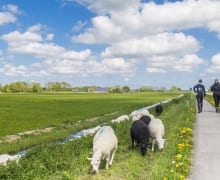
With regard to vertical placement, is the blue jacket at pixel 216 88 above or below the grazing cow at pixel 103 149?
above

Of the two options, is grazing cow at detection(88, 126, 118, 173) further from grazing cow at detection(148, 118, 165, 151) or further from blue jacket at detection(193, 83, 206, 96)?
blue jacket at detection(193, 83, 206, 96)

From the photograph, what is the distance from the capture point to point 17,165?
12336 millimetres

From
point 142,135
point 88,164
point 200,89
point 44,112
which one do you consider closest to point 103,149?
point 88,164

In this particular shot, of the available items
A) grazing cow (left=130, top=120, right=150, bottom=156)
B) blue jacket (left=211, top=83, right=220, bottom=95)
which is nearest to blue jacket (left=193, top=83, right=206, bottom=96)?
blue jacket (left=211, top=83, right=220, bottom=95)

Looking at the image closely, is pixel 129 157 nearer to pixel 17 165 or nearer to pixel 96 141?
pixel 96 141

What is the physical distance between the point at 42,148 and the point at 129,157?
3272 mm

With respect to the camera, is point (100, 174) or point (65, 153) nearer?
point (100, 174)

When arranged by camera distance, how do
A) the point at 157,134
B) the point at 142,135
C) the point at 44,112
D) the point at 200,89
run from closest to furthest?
1. the point at 142,135
2. the point at 157,134
3. the point at 200,89
4. the point at 44,112

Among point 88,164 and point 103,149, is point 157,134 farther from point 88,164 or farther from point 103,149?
point 103,149

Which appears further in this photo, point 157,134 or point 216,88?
point 216,88

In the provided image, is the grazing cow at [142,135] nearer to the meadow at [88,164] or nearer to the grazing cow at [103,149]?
the meadow at [88,164]

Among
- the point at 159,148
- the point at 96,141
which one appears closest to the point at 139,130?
the point at 159,148

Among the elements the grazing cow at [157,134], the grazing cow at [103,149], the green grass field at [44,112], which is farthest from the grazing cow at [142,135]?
the green grass field at [44,112]

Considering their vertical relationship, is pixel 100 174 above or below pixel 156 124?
below
